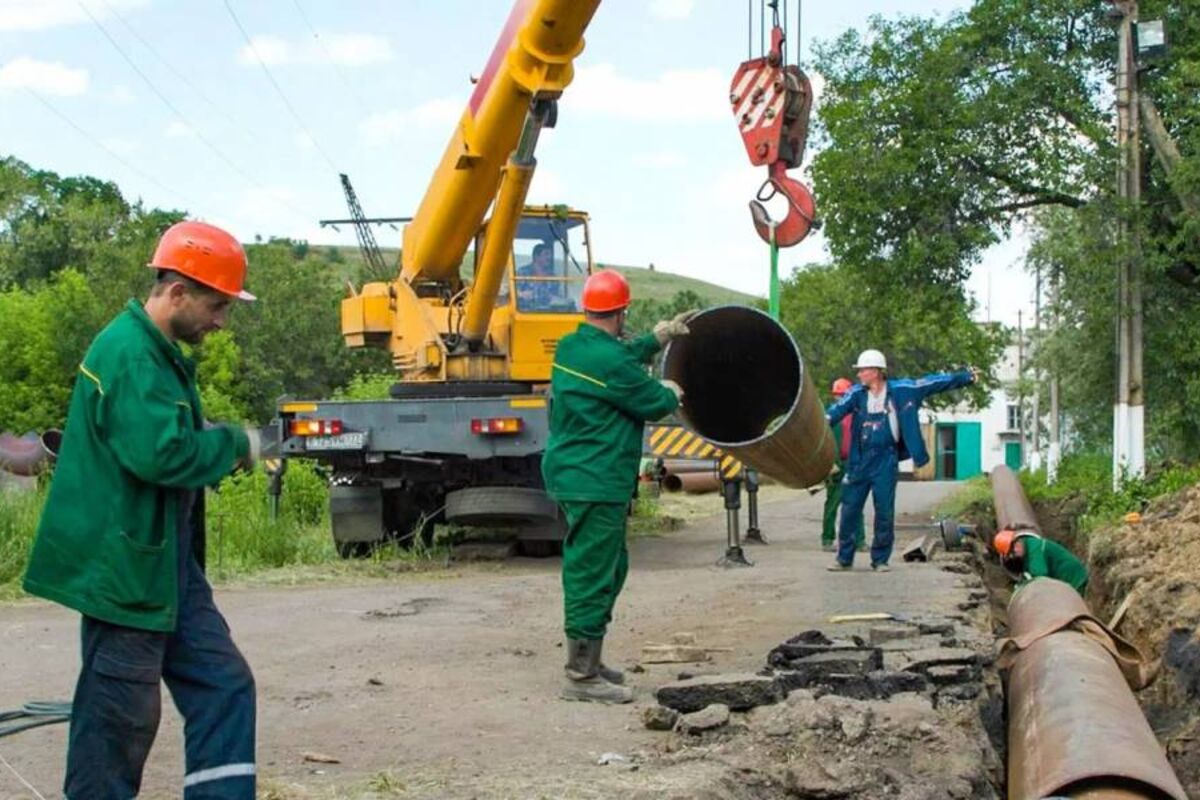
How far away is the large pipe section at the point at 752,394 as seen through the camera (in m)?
7.79

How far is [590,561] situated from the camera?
22.0 ft

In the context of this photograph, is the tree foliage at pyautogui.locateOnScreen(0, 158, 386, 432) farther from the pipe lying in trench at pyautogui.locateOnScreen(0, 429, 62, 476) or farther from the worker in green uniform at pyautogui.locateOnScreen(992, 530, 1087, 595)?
the worker in green uniform at pyautogui.locateOnScreen(992, 530, 1087, 595)

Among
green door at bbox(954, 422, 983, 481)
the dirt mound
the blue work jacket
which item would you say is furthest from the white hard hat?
green door at bbox(954, 422, 983, 481)

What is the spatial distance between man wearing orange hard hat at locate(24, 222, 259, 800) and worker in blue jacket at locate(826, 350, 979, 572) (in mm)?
8100

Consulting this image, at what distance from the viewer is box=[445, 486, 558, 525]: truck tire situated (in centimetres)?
1302

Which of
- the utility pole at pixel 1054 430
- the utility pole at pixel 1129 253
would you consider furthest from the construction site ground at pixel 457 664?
the utility pole at pixel 1054 430

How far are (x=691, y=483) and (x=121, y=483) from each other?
23.9 metres

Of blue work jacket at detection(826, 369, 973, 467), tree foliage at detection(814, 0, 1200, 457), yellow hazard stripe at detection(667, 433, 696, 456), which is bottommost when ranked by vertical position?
yellow hazard stripe at detection(667, 433, 696, 456)

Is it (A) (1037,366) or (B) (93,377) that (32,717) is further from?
(A) (1037,366)

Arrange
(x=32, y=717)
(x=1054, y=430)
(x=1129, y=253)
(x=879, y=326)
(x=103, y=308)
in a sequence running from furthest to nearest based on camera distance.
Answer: (x=1054, y=430), (x=103, y=308), (x=879, y=326), (x=1129, y=253), (x=32, y=717)

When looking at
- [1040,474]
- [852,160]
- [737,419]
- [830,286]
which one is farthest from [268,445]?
[830,286]

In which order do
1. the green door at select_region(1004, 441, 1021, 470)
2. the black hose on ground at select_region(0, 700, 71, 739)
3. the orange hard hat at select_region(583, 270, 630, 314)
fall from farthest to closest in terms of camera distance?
the green door at select_region(1004, 441, 1021, 470) < the orange hard hat at select_region(583, 270, 630, 314) < the black hose on ground at select_region(0, 700, 71, 739)

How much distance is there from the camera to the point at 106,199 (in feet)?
194

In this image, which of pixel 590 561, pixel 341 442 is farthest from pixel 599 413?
pixel 341 442
